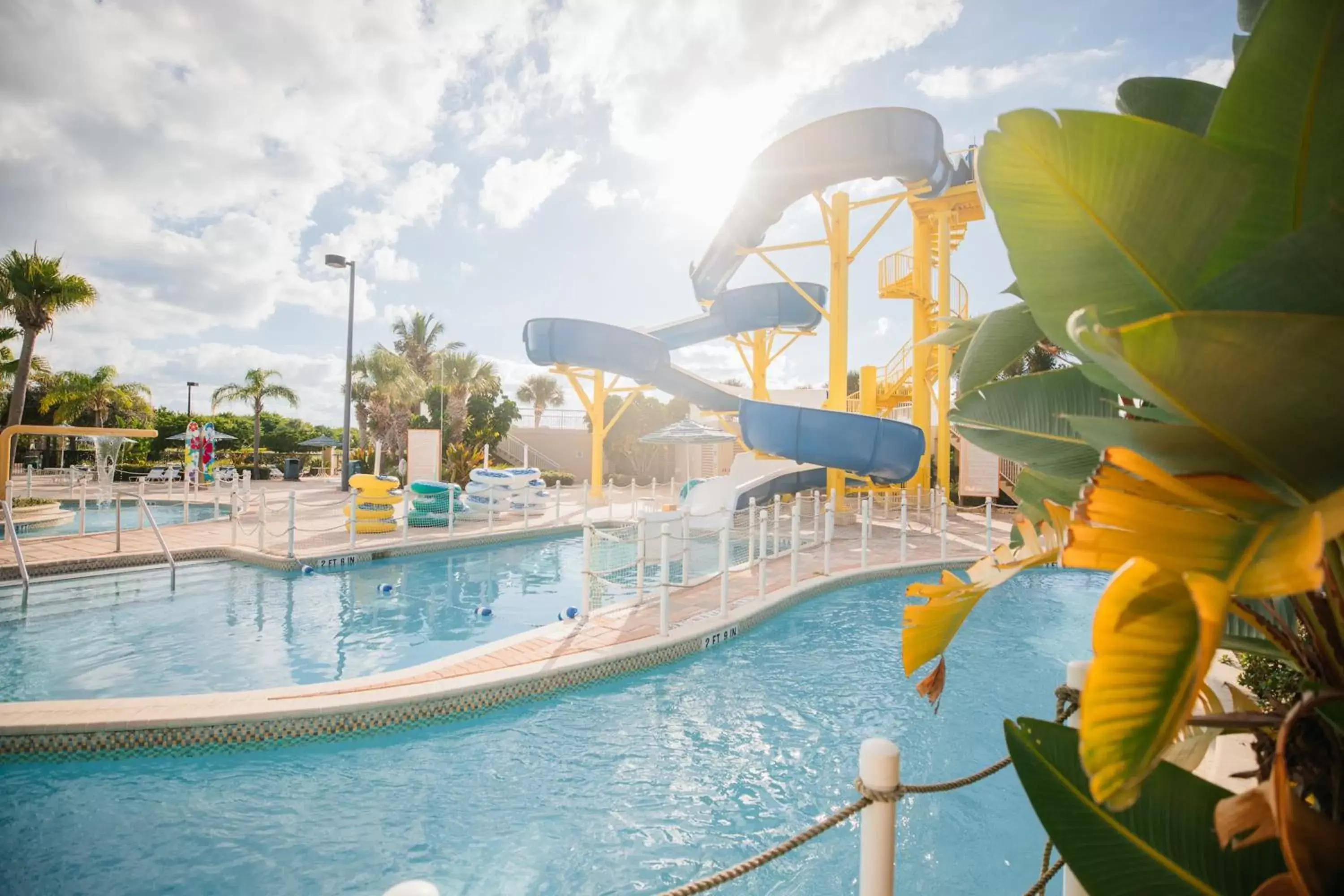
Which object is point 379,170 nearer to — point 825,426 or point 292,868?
point 825,426

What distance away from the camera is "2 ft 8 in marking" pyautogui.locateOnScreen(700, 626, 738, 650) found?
6.16 meters

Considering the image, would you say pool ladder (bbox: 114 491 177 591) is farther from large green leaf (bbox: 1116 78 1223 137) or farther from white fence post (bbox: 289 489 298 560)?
large green leaf (bbox: 1116 78 1223 137)

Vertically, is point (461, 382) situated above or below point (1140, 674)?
above

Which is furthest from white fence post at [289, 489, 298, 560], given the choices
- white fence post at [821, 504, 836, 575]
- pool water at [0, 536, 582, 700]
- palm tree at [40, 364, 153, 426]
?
palm tree at [40, 364, 153, 426]

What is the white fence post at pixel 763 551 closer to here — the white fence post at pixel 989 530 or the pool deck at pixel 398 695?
the pool deck at pixel 398 695

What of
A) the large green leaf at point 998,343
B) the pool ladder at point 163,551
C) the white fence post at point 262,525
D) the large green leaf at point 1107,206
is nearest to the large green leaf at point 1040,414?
the large green leaf at point 998,343

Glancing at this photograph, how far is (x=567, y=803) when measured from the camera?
3717mm

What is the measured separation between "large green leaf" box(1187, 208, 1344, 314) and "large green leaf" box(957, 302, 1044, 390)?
488mm

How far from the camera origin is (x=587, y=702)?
502cm

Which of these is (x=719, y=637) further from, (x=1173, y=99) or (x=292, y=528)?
(x=292, y=528)

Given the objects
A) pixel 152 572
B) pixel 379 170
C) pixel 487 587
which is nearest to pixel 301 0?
pixel 379 170

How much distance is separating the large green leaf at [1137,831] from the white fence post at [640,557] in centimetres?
547

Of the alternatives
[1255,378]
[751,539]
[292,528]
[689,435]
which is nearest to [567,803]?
[1255,378]

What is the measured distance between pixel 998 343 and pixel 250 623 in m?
8.22
